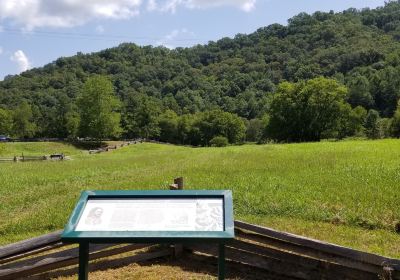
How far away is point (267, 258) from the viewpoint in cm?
877

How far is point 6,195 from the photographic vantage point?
19.7 m

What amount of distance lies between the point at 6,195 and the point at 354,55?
136m

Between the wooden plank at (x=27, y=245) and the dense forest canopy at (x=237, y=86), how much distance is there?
57.2 meters

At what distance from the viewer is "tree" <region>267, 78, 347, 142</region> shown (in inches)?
2514

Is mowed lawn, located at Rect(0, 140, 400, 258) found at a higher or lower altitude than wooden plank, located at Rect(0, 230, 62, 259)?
lower

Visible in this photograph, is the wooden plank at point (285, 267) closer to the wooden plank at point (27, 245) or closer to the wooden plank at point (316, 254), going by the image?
the wooden plank at point (316, 254)

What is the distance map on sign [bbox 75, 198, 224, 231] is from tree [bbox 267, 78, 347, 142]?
58.5 meters

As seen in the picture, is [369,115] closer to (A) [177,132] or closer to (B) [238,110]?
(A) [177,132]

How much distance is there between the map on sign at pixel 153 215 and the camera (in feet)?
18.4

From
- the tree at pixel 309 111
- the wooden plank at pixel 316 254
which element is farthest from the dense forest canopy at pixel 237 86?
the wooden plank at pixel 316 254

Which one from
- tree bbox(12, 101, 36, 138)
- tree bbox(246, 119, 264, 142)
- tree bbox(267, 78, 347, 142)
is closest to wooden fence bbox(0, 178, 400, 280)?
tree bbox(267, 78, 347, 142)

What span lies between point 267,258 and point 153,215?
3.67 metres

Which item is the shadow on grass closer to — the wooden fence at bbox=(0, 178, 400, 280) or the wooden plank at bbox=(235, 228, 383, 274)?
the wooden fence at bbox=(0, 178, 400, 280)

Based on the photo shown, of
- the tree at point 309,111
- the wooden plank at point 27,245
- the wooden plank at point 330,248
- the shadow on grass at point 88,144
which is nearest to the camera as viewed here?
the wooden plank at point 330,248
